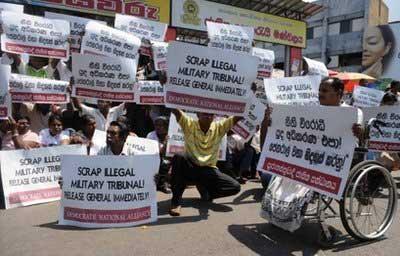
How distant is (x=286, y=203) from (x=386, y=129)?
9.81ft

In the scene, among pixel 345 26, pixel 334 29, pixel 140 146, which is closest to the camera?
pixel 140 146

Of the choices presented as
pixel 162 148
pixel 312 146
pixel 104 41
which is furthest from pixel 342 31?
pixel 312 146

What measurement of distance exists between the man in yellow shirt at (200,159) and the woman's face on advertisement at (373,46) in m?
33.6

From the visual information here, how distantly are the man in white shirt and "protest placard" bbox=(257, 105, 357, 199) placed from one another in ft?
9.69

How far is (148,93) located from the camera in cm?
749

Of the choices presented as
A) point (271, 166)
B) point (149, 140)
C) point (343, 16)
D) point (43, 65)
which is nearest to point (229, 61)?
point (271, 166)

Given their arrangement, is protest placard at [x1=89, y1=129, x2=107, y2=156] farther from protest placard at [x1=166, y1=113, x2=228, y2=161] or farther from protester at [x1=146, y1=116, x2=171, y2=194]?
protest placard at [x1=166, y1=113, x2=228, y2=161]

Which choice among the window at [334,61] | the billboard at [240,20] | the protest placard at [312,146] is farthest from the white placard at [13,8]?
the window at [334,61]

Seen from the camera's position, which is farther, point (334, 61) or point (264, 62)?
point (334, 61)

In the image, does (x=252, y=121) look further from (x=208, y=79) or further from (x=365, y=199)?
(x=365, y=199)

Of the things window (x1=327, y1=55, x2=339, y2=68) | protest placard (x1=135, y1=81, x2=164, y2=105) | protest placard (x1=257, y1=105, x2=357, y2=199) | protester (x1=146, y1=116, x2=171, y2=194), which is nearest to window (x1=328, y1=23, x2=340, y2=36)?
window (x1=327, y1=55, x2=339, y2=68)

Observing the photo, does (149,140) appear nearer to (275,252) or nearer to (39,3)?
(275,252)

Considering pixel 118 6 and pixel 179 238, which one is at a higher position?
pixel 118 6

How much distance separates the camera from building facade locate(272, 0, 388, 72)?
42812 mm
